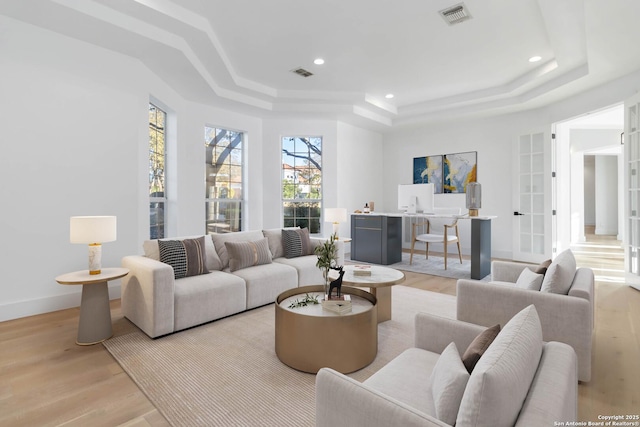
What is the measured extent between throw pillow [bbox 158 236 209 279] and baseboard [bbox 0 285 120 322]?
1298mm

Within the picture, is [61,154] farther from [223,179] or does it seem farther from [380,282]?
[380,282]

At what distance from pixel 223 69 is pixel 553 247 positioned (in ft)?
19.8

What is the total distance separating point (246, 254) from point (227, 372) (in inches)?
61.9

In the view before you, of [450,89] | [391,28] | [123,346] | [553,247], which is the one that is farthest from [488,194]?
[123,346]

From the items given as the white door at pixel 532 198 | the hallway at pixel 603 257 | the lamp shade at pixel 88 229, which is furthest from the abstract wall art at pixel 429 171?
the lamp shade at pixel 88 229

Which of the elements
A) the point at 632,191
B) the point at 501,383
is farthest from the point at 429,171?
the point at 501,383

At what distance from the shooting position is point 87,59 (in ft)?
11.7

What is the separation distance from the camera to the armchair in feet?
6.57

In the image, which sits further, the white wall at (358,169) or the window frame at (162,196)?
the white wall at (358,169)

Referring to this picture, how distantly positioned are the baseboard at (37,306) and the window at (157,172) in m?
1.37

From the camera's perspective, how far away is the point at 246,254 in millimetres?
3664

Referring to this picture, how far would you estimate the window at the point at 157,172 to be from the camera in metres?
4.76

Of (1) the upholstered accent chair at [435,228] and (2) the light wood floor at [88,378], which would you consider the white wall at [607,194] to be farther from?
(2) the light wood floor at [88,378]

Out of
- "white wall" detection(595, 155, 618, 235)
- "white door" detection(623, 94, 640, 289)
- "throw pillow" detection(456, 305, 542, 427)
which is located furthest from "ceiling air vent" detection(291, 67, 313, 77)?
"white wall" detection(595, 155, 618, 235)
